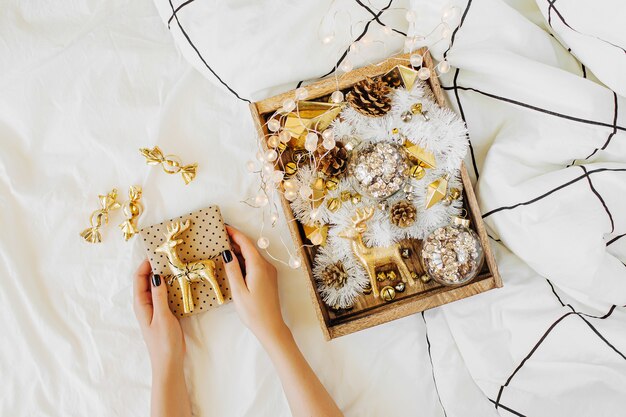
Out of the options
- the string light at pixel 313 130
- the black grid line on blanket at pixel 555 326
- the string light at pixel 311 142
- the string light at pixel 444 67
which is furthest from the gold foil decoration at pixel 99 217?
the black grid line on blanket at pixel 555 326

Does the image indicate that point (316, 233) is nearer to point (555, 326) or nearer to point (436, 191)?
point (436, 191)

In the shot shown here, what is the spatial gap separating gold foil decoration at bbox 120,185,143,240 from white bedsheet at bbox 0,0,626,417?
17mm

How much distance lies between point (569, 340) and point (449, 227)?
27 cm

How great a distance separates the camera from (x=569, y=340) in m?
0.82

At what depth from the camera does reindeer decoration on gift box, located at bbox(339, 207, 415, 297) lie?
80 cm

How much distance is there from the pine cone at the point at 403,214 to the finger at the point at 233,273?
0.90 feet

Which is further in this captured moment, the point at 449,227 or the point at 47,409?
the point at 47,409

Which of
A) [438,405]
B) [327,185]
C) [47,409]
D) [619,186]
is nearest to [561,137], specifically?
[619,186]

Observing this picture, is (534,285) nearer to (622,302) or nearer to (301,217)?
(622,302)

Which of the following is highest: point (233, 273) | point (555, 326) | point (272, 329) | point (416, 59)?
point (416, 59)

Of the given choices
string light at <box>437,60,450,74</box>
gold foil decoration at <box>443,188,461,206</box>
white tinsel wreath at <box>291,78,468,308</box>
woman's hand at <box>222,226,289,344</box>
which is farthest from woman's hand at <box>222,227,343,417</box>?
string light at <box>437,60,450,74</box>

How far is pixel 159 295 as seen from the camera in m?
0.88

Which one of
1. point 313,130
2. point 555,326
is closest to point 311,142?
point 313,130

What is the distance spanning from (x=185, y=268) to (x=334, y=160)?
30 cm
